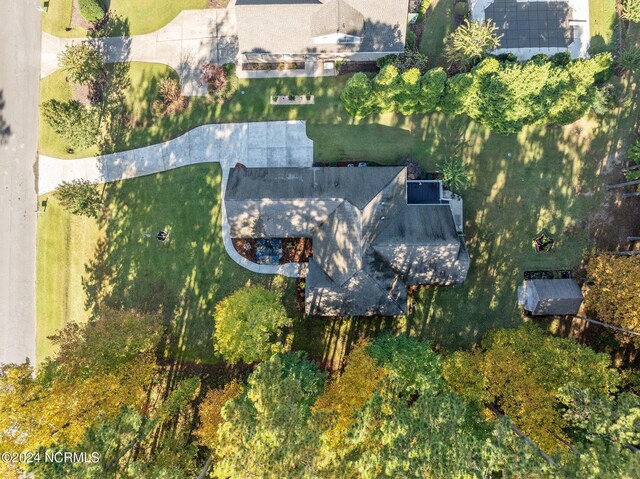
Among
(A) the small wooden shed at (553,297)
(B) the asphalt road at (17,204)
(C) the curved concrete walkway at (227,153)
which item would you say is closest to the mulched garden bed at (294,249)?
(C) the curved concrete walkway at (227,153)

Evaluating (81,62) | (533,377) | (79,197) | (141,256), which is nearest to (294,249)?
(141,256)

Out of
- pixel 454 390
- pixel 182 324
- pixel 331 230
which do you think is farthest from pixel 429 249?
pixel 182 324

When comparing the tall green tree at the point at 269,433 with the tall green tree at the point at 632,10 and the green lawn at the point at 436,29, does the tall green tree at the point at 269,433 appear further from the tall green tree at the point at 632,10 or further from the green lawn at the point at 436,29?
the tall green tree at the point at 632,10

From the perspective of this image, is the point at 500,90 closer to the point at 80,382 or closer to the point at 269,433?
the point at 269,433

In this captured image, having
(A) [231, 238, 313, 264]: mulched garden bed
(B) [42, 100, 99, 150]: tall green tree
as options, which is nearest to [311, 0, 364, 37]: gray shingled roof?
(A) [231, 238, 313, 264]: mulched garden bed

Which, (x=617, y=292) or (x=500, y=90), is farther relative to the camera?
(x=500, y=90)

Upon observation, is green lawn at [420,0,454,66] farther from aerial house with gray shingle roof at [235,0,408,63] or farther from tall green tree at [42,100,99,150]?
tall green tree at [42,100,99,150]
